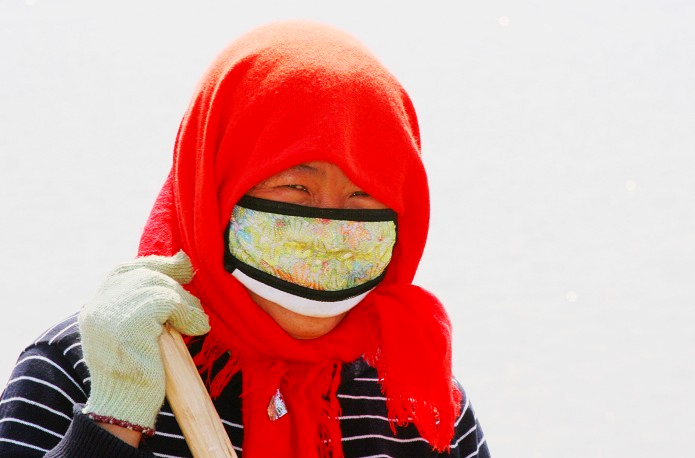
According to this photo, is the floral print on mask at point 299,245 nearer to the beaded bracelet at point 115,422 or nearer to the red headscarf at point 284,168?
the red headscarf at point 284,168

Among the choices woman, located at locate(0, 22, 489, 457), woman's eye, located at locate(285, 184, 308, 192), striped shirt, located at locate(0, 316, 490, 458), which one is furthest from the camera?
woman's eye, located at locate(285, 184, 308, 192)

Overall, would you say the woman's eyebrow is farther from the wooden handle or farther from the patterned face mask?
the wooden handle

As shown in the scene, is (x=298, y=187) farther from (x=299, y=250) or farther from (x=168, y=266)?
(x=168, y=266)

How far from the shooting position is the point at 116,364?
177 cm

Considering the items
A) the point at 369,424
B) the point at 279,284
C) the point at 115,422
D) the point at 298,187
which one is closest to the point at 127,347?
the point at 115,422

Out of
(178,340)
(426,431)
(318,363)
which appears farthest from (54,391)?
(426,431)

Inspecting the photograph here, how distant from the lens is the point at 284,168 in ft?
6.31

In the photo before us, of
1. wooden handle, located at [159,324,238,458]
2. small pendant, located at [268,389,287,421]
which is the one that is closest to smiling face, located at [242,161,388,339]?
small pendant, located at [268,389,287,421]

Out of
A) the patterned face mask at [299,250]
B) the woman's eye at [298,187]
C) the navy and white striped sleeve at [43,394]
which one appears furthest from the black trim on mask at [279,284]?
the navy and white striped sleeve at [43,394]

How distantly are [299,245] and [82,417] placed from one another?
0.50 meters

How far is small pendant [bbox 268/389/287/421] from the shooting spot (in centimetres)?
199

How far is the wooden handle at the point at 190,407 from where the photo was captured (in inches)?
72.3

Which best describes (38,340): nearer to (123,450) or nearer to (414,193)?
(123,450)

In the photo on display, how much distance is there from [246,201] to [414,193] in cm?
35
